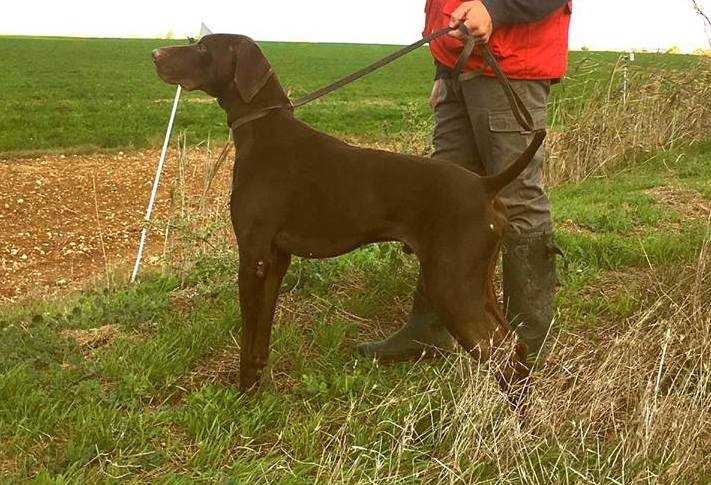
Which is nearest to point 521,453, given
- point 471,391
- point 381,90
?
point 471,391

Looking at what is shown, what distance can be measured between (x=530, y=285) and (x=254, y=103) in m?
1.55

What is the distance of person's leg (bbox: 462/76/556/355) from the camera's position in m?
3.47

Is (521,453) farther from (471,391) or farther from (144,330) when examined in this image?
(144,330)

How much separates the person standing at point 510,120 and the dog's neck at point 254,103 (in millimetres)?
797

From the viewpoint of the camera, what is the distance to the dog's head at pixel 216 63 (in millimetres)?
3254

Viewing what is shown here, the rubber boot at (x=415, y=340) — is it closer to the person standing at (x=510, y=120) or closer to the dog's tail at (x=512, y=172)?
the person standing at (x=510, y=120)

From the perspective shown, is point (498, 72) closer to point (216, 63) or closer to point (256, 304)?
point (216, 63)

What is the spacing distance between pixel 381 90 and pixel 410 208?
2897 centimetres

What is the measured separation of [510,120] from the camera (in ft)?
11.4

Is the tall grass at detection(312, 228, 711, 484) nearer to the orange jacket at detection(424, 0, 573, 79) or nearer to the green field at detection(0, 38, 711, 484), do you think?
the green field at detection(0, 38, 711, 484)

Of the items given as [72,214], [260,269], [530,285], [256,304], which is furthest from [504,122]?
[72,214]

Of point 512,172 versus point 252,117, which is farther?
point 252,117

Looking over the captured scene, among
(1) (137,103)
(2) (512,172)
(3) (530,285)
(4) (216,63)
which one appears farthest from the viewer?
(1) (137,103)

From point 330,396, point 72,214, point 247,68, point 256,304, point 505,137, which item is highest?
point 247,68
